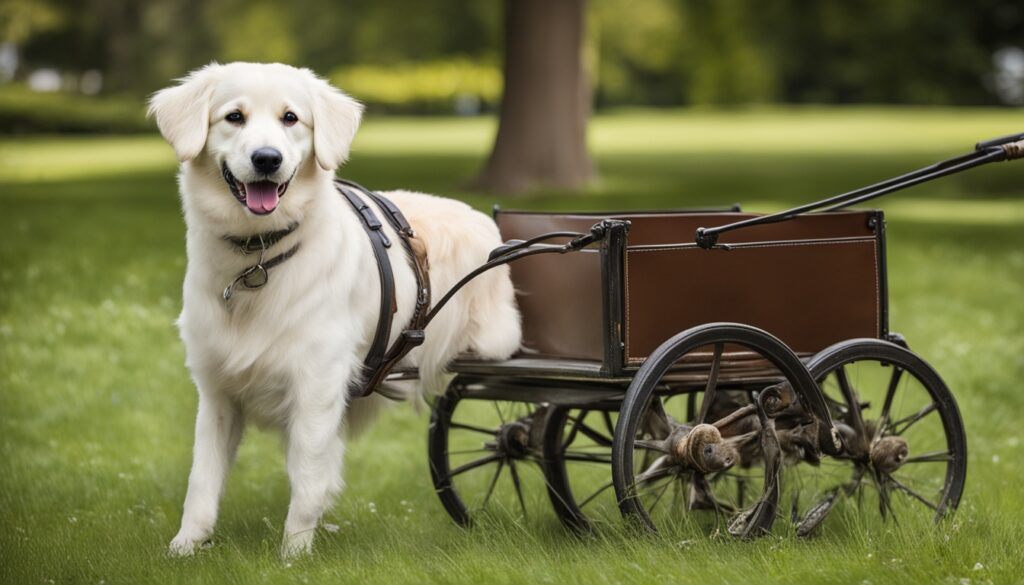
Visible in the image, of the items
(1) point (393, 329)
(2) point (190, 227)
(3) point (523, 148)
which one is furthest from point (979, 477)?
(3) point (523, 148)

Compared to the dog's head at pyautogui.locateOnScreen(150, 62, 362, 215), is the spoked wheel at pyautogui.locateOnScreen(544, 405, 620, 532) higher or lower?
lower

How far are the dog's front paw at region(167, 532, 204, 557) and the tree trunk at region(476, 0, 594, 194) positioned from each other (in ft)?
43.1

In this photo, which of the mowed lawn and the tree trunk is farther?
the tree trunk

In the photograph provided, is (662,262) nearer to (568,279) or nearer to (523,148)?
(568,279)

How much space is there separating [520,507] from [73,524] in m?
1.98

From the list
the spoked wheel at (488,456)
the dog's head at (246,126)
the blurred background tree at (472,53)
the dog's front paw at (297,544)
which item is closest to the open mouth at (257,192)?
the dog's head at (246,126)

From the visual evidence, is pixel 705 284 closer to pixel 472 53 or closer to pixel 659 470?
pixel 659 470

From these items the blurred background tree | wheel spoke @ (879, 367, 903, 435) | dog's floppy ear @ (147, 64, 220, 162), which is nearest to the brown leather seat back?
wheel spoke @ (879, 367, 903, 435)

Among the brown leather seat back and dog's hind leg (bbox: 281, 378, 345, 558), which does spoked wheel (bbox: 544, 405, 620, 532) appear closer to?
the brown leather seat back

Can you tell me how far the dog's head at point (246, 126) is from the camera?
4.86 meters

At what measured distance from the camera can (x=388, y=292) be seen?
17.5 feet

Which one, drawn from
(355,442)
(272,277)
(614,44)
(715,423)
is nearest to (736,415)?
(715,423)

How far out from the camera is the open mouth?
4.89 metres

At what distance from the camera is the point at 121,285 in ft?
38.0
